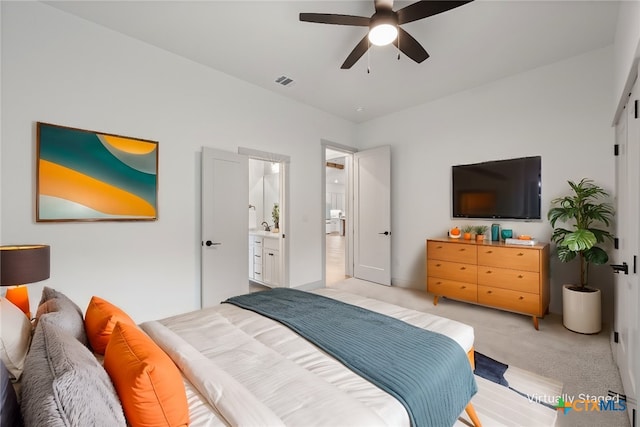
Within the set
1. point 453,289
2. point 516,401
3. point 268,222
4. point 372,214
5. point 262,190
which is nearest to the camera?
point 516,401

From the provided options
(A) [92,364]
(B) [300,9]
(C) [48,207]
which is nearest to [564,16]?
(B) [300,9]

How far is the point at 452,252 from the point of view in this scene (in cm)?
371

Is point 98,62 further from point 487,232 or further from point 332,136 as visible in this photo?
point 487,232

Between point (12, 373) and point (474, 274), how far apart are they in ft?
13.0

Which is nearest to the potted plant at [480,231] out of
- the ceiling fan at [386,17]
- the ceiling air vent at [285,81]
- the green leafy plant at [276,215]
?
the ceiling fan at [386,17]

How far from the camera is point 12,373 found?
42.4 inches

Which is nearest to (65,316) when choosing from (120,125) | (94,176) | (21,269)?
(21,269)

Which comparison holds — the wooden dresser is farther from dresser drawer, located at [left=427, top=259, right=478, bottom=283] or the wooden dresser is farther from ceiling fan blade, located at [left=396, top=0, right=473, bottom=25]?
ceiling fan blade, located at [left=396, top=0, right=473, bottom=25]

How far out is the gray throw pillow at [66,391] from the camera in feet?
2.31

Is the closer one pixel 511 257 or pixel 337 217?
pixel 511 257

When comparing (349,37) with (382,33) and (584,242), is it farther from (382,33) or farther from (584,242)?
(584,242)

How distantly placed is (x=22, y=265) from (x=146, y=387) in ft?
5.35

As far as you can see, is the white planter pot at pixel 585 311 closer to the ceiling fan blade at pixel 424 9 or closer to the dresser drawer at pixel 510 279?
the dresser drawer at pixel 510 279

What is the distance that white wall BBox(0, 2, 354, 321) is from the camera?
2.26 metres
